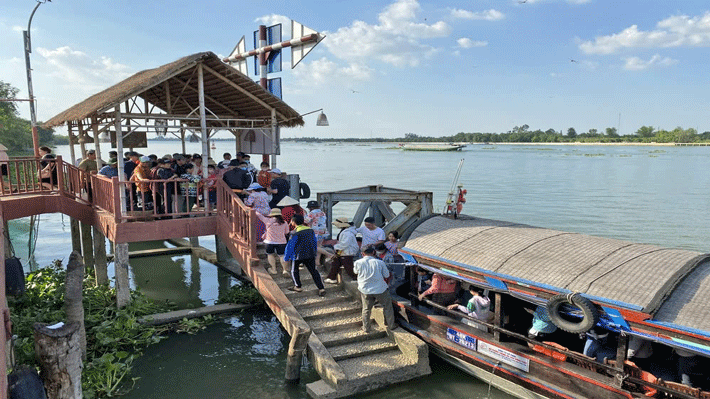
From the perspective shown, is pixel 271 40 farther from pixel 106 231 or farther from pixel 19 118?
pixel 19 118

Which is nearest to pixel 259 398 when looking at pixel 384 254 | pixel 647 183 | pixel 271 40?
pixel 384 254

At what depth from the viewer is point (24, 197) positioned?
9578 millimetres

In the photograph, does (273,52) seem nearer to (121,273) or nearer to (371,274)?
(121,273)

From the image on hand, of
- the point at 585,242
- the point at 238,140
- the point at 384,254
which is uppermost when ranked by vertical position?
the point at 238,140

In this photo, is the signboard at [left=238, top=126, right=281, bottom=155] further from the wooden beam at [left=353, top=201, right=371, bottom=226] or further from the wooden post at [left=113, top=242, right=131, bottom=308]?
the wooden post at [left=113, top=242, right=131, bottom=308]

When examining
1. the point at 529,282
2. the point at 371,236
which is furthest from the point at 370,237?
the point at 529,282

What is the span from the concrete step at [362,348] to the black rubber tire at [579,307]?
2564 mm

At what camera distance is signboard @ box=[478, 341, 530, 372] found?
6.43 meters

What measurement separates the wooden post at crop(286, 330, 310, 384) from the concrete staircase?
0.14 meters

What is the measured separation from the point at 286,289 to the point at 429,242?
2.56m

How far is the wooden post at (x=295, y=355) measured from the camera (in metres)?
6.90

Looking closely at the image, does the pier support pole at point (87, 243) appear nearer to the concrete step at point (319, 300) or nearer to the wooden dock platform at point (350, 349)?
the wooden dock platform at point (350, 349)

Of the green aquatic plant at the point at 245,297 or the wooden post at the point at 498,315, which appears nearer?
the wooden post at the point at 498,315

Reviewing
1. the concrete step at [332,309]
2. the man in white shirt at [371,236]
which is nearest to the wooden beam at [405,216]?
the man in white shirt at [371,236]
